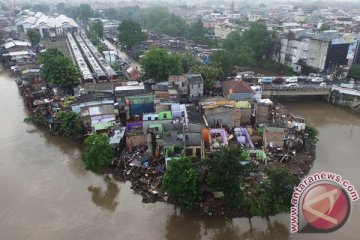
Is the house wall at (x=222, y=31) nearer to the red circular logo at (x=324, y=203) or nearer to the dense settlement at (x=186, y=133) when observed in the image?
the dense settlement at (x=186, y=133)

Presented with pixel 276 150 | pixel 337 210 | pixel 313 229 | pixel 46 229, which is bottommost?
pixel 46 229

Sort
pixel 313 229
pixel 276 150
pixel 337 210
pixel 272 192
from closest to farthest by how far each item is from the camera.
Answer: pixel 337 210 < pixel 313 229 < pixel 272 192 < pixel 276 150

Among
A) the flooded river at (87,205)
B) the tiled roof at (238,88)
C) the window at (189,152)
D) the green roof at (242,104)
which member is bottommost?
the flooded river at (87,205)

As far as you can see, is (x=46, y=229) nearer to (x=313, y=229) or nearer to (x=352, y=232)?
(x=313, y=229)

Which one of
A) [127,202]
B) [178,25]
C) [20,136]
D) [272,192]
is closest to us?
[272,192]

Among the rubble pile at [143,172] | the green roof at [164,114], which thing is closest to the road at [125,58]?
the green roof at [164,114]

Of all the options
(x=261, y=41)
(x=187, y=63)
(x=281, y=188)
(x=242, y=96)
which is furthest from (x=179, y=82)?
(x=261, y=41)

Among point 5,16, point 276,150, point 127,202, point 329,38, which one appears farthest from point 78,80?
point 5,16
